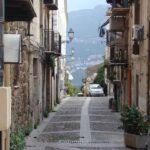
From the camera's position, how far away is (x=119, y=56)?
33000 millimetres

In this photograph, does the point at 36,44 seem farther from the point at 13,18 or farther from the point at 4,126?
the point at 4,126

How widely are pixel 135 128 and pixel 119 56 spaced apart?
675 inches

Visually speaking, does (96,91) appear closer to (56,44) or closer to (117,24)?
(117,24)

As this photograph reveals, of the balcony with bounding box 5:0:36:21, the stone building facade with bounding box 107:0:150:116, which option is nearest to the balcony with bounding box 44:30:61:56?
the stone building facade with bounding box 107:0:150:116

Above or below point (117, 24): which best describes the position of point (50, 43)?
below

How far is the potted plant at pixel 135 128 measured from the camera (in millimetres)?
15883

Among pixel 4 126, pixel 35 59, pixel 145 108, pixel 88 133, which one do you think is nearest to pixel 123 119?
pixel 88 133

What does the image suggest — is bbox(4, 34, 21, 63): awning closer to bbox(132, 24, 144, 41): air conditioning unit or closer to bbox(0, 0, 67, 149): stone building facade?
bbox(0, 0, 67, 149): stone building facade

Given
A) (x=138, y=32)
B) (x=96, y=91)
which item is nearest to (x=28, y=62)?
(x=138, y=32)

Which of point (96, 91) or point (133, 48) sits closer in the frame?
point (133, 48)

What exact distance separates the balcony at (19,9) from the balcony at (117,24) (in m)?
21.8

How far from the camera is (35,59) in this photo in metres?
23.5

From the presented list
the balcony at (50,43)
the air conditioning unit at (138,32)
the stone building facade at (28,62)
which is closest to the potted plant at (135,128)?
the stone building facade at (28,62)

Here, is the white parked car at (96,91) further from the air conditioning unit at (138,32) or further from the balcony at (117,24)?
the air conditioning unit at (138,32)
